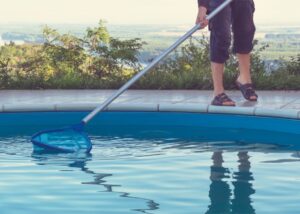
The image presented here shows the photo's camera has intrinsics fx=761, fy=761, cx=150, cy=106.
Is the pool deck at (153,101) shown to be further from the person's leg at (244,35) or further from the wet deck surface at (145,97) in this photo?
the person's leg at (244,35)

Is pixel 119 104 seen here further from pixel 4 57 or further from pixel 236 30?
pixel 4 57

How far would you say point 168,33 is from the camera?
1072cm

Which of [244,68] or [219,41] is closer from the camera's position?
[219,41]

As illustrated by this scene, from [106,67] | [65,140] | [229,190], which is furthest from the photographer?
[106,67]

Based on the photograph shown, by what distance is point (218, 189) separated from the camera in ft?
13.1

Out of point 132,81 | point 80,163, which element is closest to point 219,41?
point 132,81

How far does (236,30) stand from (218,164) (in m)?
2.19

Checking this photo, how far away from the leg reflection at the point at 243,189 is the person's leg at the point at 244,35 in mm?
1805

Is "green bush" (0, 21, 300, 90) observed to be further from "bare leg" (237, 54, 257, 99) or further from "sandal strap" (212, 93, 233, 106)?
"sandal strap" (212, 93, 233, 106)

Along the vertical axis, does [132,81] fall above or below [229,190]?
above

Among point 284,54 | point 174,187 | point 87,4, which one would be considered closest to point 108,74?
point 284,54

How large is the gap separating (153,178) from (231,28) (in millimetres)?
2699

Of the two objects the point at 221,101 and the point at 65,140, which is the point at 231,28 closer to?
the point at 221,101

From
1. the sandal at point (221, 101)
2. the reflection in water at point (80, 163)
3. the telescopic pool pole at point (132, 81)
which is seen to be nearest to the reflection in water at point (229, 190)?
the reflection in water at point (80, 163)
